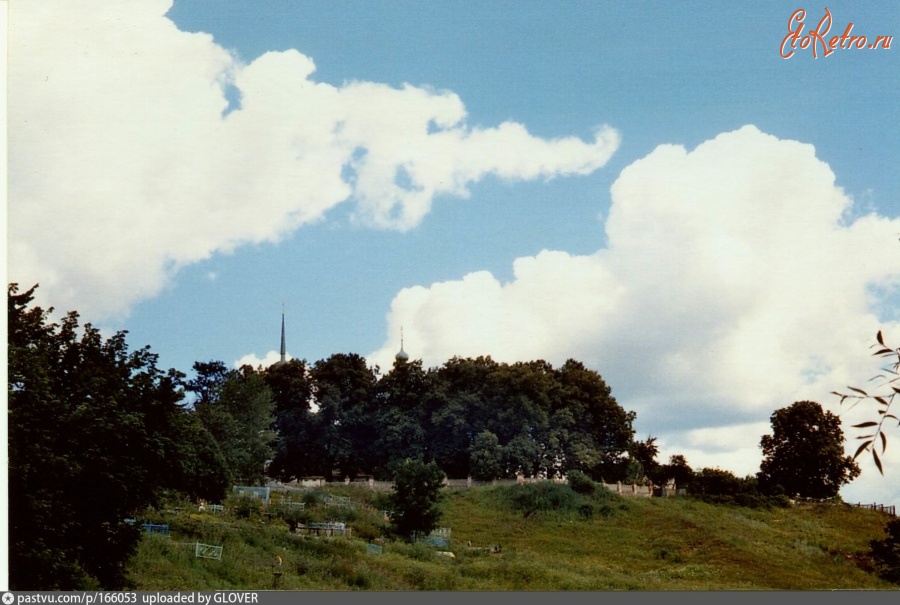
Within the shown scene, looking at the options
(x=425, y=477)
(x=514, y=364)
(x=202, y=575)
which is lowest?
(x=202, y=575)

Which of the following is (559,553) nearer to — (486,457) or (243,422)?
(486,457)

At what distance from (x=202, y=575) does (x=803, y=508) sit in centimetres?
4264

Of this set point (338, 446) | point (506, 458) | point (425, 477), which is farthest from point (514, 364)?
point (425, 477)

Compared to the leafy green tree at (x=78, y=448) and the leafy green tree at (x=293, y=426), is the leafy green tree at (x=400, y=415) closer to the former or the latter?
the leafy green tree at (x=293, y=426)

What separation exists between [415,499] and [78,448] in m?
20.0

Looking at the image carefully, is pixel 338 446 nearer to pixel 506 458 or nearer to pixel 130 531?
pixel 506 458

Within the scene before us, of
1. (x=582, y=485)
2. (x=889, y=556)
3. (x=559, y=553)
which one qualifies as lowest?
(x=559, y=553)

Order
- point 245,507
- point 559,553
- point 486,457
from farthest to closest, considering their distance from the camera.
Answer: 1. point 486,457
2. point 559,553
3. point 245,507

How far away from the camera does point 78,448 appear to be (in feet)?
67.3

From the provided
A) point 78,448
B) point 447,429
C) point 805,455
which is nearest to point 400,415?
point 447,429

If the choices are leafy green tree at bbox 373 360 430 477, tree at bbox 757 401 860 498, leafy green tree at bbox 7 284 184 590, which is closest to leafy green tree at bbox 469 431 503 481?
leafy green tree at bbox 373 360 430 477

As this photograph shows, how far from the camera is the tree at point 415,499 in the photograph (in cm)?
3806

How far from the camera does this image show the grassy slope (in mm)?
25672

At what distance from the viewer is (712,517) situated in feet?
157
